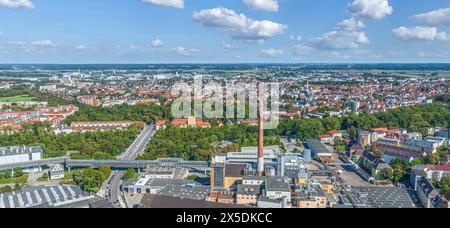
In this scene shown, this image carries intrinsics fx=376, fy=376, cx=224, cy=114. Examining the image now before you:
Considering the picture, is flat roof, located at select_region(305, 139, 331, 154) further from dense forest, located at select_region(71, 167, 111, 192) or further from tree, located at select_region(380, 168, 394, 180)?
dense forest, located at select_region(71, 167, 111, 192)

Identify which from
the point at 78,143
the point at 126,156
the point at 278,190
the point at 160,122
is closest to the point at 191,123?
the point at 160,122

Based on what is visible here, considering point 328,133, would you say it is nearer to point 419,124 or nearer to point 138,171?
point 419,124

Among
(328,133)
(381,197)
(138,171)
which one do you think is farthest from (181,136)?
(381,197)

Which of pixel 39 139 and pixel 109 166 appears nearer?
pixel 109 166

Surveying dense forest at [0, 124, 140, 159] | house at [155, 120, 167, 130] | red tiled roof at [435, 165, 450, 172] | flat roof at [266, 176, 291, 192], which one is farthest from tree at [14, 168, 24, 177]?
red tiled roof at [435, 165, 450, 172]

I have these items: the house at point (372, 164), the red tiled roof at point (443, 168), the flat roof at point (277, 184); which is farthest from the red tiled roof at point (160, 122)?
the red tiled roof at point (443, 168)
